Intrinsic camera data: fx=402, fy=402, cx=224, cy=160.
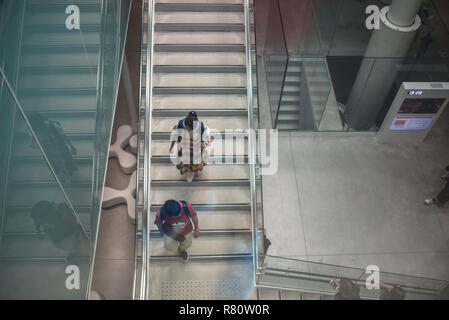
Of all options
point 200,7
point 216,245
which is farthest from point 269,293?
point 200,7

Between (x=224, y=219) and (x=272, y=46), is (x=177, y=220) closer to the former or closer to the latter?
(x=224, y=219)

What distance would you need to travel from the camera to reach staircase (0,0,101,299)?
14.5 ft

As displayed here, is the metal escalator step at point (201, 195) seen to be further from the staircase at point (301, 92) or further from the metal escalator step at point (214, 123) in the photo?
the staircase at point (301, 92)

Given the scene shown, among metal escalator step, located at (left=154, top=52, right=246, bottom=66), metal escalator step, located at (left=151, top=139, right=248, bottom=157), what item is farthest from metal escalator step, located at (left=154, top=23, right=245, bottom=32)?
metal escalator step, located at (left=151, top=139, right=248, bottom=157)

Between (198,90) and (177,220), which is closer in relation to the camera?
(177,220)

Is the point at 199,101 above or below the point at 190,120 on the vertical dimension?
above

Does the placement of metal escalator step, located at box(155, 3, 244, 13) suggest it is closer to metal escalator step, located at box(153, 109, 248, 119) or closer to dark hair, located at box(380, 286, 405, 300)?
metal escalator step, located at box(153, 109, 248, 119)

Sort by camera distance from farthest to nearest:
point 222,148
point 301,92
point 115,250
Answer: point 301,92
point 115,250
point 222,148

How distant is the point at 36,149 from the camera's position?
4977mm

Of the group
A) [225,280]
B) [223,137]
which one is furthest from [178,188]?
[225,280]

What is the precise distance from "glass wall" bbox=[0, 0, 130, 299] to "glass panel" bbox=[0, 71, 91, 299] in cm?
1

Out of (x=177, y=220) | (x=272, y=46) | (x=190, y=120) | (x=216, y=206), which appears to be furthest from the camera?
(x=272, y=46)

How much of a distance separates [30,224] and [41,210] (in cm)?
27

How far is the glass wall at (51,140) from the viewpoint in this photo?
4238 millimetres
